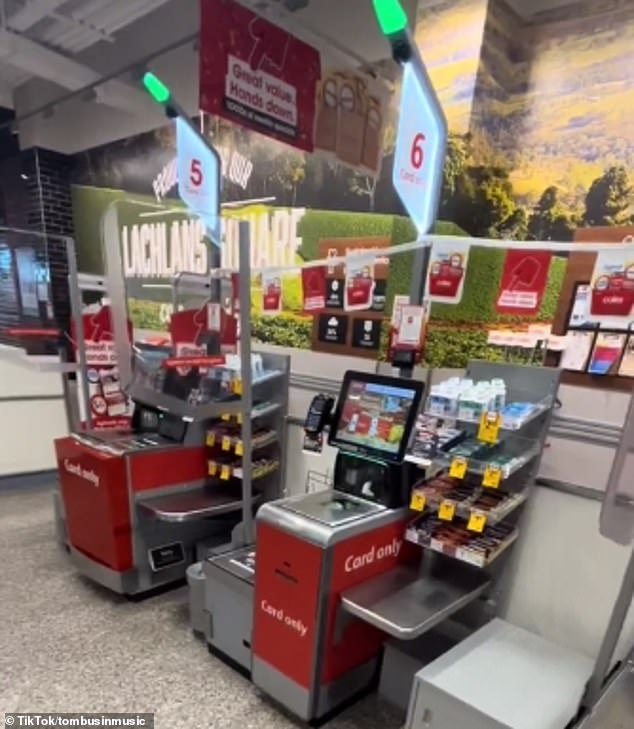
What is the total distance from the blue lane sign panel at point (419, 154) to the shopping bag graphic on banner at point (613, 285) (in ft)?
2.83

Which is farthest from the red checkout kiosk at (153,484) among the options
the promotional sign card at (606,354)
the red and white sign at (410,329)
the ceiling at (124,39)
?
the ceiling at (124,39)

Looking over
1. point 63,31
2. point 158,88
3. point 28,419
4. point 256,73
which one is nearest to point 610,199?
point 256,73

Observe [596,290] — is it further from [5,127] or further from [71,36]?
[5,127]

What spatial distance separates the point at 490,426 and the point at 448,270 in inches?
26.8

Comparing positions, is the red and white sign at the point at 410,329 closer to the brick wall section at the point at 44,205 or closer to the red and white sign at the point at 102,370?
the red and white sign at the point at 102,370

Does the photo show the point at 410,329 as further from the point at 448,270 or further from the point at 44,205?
the point at 44,205

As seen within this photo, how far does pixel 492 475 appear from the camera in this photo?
1.72 meters

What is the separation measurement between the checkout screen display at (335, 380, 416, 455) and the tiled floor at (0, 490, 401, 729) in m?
1.12

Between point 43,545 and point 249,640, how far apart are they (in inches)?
76.8

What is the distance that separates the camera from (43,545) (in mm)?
3242

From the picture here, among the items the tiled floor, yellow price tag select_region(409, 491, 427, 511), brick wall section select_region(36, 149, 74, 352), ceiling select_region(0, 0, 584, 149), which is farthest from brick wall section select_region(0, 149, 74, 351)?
yellow price tag select_region(409, 491, 427, 511)

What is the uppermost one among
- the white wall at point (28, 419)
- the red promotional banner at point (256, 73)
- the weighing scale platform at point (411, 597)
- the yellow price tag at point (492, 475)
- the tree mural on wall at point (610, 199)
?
the red promotional banner at point (256, 73)

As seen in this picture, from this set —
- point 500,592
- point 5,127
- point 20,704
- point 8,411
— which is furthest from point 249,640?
point 5,127

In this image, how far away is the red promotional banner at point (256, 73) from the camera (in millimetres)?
2049
